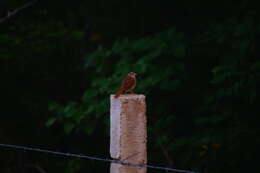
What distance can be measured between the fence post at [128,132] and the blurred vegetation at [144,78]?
1.12 meters

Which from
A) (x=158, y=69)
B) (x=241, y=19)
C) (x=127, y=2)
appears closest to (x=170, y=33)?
(x=158, y=69)

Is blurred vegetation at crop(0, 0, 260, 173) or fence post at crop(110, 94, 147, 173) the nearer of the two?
fence post at crop(110, 94, 147, 173)

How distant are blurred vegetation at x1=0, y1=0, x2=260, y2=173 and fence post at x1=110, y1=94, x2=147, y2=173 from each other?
44.1 inches

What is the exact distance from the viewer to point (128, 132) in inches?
92.2

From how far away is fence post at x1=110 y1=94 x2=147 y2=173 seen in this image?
2324mm

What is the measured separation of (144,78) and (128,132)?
2.93 m

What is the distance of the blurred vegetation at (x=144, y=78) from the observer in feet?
16.8

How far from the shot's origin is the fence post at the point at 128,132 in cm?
232

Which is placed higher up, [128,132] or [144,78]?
[144,78]

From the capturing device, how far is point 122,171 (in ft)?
7.64

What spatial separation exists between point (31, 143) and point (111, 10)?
293 centimetres

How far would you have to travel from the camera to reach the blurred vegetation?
511cm

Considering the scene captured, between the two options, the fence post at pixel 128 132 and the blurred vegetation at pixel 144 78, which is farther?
the blurred vegetation at pixel 144 78

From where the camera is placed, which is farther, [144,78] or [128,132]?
[144,78]
